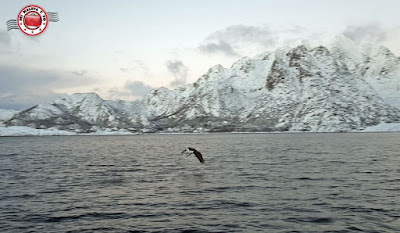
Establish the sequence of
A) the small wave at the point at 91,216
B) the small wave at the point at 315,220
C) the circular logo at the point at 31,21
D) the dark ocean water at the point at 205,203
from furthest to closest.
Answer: the circular logo at the point at 31,21
the small wave at the point at 91,216
the small wave at the point at 315,220
the dark ocean water at the point at 205,203

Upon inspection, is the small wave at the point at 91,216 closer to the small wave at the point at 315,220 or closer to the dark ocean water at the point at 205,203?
the dark ocean water at the point at 205,203

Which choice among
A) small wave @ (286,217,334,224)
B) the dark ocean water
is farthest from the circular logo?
small wave @ (286,217,334,224)

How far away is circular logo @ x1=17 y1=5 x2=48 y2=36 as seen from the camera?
35.1 meters

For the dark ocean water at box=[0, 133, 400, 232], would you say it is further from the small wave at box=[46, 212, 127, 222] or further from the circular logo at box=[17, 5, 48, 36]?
the circular logo at box=[17, 5, 48, 36]

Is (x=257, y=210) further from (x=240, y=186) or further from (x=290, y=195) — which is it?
(x=240, y=186)

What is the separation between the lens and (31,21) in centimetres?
3569

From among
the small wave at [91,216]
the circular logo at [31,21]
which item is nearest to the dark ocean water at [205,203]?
the small wave at [91,216]

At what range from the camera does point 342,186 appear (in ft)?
113

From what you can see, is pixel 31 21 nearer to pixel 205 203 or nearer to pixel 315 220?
pixel 205 203

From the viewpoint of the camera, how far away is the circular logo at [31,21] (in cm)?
3509

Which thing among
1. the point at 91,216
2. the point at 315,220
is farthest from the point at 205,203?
the point at 315,220

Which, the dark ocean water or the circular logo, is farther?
the circular logo

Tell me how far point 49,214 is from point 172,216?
8.20 meters

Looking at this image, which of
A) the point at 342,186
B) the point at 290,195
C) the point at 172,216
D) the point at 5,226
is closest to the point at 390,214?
the point at 290,195
